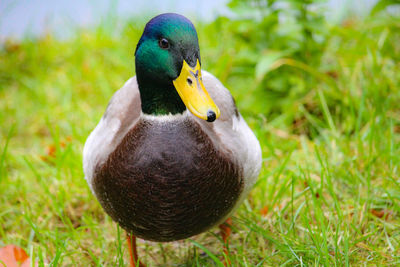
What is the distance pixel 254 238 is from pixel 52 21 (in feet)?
11.4

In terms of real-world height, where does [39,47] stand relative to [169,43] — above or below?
below

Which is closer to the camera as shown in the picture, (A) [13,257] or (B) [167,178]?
(B) [167,178]

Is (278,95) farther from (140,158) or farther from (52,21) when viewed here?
(52,21)

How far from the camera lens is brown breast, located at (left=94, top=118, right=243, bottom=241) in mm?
1823

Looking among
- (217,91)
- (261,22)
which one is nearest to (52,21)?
(261,22)

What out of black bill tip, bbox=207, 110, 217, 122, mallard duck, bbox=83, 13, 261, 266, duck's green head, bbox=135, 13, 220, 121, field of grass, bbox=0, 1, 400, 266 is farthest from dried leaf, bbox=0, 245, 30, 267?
black bill tip, bbox=207, 110, 217, 122

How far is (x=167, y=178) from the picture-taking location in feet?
5.95

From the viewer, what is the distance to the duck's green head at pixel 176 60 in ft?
5.62

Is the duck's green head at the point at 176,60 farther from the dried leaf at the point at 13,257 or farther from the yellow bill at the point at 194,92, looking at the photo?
the dried leaf at the point at 13,257

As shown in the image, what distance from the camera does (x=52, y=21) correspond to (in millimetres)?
4859

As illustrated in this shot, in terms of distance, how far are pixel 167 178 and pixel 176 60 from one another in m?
0.44

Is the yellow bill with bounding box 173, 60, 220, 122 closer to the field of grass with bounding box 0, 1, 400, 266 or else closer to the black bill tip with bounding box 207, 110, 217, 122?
the black bill tip with bounding box 207, 110, 217, 122

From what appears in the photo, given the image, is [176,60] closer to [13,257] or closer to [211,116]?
[211,116]

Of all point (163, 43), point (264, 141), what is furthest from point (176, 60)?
point (264, 141)
